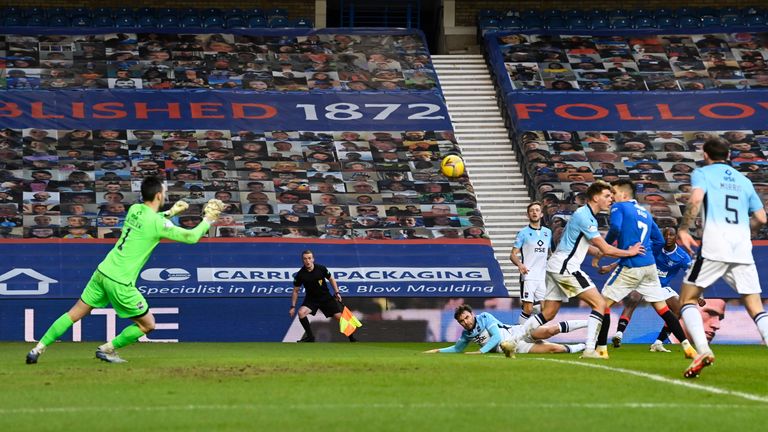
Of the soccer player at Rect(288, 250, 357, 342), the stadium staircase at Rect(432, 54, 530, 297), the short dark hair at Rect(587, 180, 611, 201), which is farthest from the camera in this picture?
the stadium staircase at Rect(432, 54, 530, 297)

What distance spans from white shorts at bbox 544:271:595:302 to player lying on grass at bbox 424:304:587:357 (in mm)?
701

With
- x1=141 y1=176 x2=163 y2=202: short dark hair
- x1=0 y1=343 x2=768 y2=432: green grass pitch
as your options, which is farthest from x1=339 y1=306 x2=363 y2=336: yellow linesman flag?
x1=141 y1=176 x2=163 y2=202: short dark hair

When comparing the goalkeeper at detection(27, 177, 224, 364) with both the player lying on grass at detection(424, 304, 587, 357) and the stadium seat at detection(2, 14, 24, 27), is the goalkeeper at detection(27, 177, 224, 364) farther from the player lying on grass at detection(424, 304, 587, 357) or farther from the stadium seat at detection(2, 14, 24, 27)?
the stadium seat at detection(2, 14, 24, 27)

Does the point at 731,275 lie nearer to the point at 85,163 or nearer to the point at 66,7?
the point at 85,163

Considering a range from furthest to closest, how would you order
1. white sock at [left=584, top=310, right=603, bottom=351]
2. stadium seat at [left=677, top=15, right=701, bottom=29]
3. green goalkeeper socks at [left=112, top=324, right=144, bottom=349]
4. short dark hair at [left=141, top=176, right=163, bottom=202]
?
stadium seat at [left=677, top=15, right=701, bottom=29]
white sock at [left=584, top=310, right=603, bottom=351]
green goalkeeper socks at [left=112, top=324, right=144, bottom=349]
short dark hair at [left=141, top=176, right=163, bottom=202]

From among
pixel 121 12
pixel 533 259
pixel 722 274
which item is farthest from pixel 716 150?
pixel 121 12

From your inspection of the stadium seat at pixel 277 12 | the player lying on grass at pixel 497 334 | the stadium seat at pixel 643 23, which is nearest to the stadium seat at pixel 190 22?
the stadium seat at pixel 277 12

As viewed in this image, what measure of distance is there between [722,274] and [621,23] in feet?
83.7

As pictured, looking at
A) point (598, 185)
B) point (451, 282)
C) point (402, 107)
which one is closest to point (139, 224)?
point (598, 185)

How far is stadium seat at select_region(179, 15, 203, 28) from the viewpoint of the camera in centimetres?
3553

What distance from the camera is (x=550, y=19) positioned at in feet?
120

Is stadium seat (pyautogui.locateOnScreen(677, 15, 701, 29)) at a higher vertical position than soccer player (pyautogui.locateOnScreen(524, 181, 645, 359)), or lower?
lower

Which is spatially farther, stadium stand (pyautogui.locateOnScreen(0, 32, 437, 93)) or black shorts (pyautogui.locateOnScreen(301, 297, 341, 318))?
stadium stand (pyautogui.locateOnScreen(0, 32, 437, 93))

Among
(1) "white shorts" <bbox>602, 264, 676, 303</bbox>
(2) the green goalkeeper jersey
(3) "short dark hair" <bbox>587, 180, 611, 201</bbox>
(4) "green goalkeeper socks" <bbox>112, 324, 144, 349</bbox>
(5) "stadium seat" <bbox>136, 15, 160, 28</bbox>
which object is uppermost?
(3) "short dark hair" <bbox>587, 180, 611, 201</bbox>
